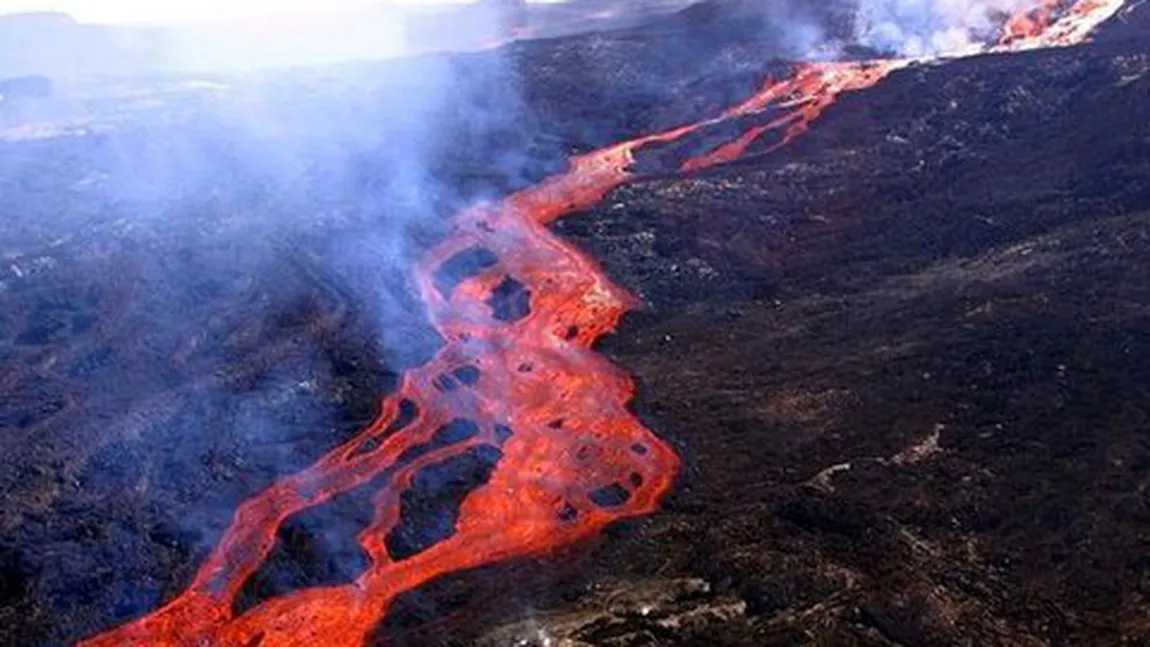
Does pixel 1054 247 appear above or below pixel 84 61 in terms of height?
below

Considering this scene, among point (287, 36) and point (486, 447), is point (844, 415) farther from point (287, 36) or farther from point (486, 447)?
point (287, 36)

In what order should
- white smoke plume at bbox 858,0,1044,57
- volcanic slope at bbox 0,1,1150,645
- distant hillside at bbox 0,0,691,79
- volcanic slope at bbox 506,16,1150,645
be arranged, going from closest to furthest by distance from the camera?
volcanic slope at bbox 506,16,1150,645, volcanic slope at bbox 0,1,1150,645, white smoke plume at bbox 858,0,1044,57, distant hillside at bbox 0,0,691,79

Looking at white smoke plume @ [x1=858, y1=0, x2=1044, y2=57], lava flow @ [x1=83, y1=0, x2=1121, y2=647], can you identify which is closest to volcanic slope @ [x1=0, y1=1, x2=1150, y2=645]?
lava flow @ [x1=83, y1=0, x2=1121, y2=647]

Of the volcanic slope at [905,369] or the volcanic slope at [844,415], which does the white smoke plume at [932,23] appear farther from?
the volcanic slope at [844,415]

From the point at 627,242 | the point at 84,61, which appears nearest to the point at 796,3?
the point at 627,242

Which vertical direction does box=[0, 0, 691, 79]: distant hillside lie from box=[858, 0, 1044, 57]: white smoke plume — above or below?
above

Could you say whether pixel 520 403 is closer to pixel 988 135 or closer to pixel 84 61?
pixel 988 135

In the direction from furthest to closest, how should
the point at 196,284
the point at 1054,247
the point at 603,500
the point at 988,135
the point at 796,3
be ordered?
1. the point at 796,3
2. the point at 988,135
3. the point at 196,284
4. the point at 1054,247
5. the point at 603,500

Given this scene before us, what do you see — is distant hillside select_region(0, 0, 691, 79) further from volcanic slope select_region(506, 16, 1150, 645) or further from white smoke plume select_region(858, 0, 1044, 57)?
volcanic slope select_region(506, 16, 1150, 645)

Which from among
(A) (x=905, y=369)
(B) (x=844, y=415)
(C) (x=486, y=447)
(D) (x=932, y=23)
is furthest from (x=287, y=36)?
(B) (x=844, y=415)
